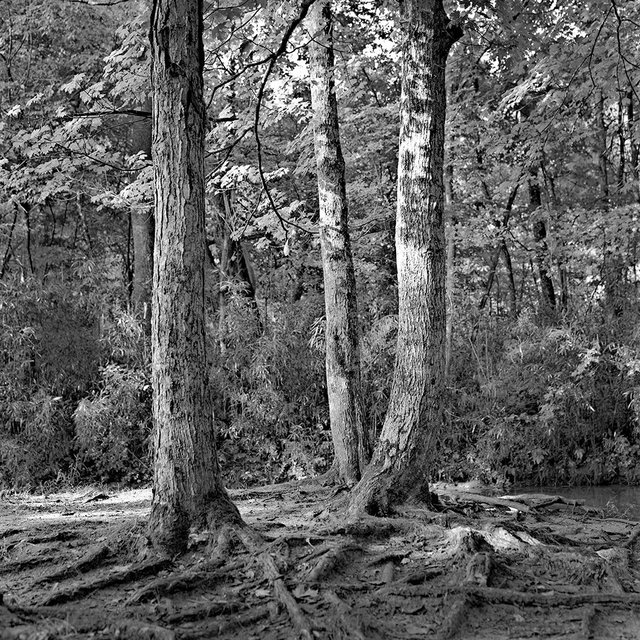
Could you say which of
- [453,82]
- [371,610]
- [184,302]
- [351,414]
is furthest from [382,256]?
[371,610]

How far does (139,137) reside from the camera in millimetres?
12055

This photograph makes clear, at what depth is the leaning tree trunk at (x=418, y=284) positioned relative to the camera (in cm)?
514

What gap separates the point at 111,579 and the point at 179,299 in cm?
164

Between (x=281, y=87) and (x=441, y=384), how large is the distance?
16.5 ft

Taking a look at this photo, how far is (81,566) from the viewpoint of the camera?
404cm

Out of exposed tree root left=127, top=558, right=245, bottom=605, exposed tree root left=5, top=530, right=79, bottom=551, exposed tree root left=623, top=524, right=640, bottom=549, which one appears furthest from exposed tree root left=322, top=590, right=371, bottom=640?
exposed tree root left=623, top=524, right=640, bottom=549

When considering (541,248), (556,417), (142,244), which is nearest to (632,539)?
(556,417)

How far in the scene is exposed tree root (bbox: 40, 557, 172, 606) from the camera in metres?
3.52

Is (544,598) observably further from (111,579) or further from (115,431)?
(115,431)

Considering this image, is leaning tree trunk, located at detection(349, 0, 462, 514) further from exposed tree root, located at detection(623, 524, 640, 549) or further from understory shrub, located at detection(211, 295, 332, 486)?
understory shrub, located at detection(211, 295, 332, 486)

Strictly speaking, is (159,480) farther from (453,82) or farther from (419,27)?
(453,82)

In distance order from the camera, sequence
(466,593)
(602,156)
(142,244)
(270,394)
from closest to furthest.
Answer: (466,593), (270,394), (142,244), (602,156)

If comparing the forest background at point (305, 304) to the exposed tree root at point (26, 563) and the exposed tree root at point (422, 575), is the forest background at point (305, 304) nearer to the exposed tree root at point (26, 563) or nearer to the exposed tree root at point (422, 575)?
the exposed tree root at point (26, 563)

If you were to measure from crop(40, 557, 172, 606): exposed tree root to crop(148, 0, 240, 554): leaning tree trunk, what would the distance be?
240 mm
